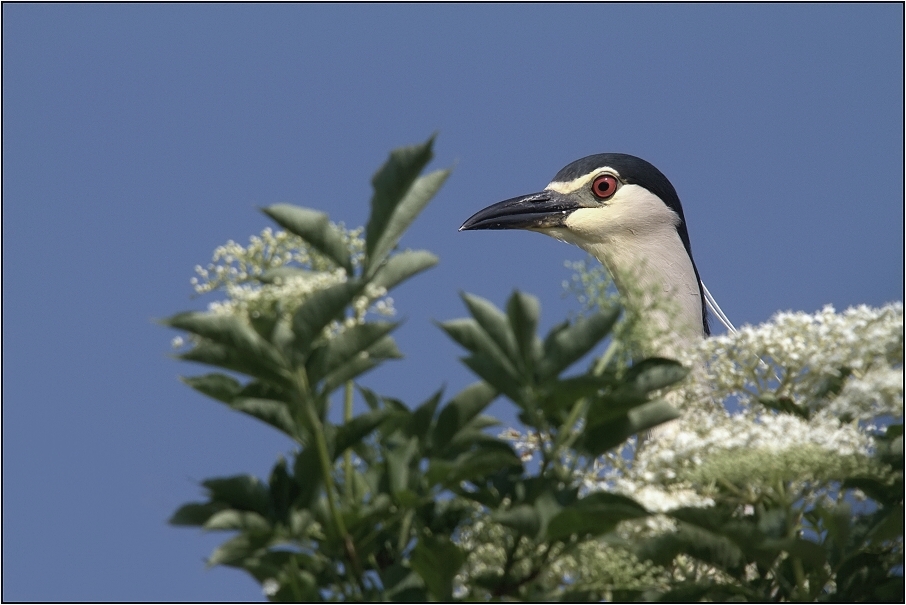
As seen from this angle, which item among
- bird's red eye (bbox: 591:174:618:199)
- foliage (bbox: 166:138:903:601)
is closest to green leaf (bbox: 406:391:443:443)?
foliage (bbox: 166:138:903:601)

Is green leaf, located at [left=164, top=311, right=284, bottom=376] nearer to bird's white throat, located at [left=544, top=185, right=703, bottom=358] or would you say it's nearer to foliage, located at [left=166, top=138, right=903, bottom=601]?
foliage, located at [left=166, top=138, right=903, bottom=601]

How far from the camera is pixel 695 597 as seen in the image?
1619mm

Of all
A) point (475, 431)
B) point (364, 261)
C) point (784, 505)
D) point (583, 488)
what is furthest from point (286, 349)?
point (784, 505)

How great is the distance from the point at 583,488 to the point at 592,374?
0.73 feet

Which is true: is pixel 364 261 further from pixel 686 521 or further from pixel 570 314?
Answer: pixel 686 521

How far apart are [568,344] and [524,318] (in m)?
0.07

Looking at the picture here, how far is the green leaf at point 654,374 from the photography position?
5.22ft

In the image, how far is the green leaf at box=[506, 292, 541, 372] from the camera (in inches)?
58.2

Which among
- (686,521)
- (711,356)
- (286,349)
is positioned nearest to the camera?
(286,349)

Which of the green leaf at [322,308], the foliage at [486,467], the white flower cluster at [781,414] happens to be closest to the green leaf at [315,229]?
the foliage at [486,467]

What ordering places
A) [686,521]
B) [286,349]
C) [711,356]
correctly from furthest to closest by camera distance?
[711,356]
[686,521]
[286,349]

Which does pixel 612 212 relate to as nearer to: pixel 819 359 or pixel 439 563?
pixel 819 359

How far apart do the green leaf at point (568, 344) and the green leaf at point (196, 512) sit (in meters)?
0.44

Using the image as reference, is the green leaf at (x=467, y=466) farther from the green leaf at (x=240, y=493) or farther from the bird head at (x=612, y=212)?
the bird head at (x=612, y=212)
